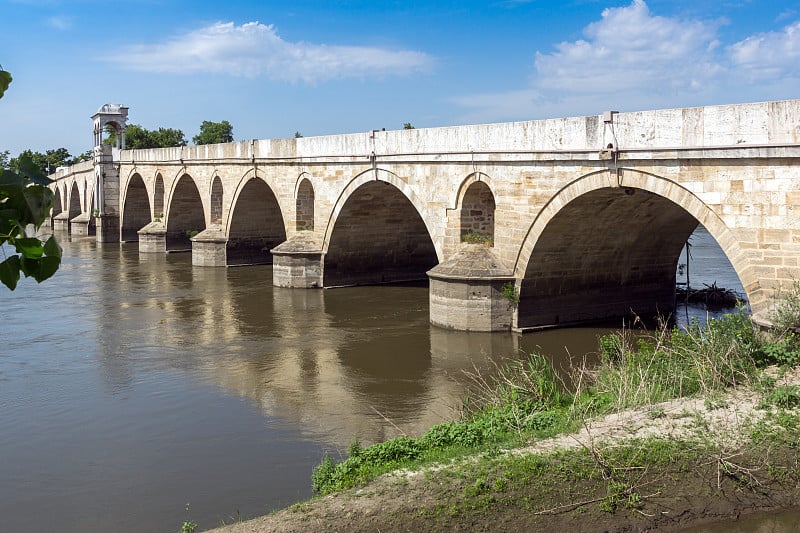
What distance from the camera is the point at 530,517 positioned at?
5141mm

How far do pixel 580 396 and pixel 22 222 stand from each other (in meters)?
6.16

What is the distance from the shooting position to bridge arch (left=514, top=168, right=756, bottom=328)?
11.2m

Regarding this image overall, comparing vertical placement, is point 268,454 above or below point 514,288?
below

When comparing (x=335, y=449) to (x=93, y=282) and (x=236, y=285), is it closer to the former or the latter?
(x=236, y=285)

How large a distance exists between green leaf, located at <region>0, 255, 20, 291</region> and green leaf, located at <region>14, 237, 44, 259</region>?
1.1 inches

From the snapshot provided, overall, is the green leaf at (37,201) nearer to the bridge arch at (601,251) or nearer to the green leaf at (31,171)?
the green leaf at (31,171)

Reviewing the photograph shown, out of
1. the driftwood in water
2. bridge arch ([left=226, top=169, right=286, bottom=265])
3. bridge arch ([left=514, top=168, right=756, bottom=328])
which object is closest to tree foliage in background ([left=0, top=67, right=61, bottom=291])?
bridge arch ([left=514, top=168, right=756, bottom=328])

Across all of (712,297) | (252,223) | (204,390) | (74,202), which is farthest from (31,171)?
(74,202)

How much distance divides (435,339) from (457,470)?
6.87 m

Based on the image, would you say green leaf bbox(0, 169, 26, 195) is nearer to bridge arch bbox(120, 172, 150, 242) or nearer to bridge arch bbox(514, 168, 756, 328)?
bridge arch bbox(514, 168, 756, 328)

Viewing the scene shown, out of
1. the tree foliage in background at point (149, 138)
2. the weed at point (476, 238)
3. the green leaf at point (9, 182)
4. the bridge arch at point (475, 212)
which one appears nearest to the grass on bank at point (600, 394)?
the green leaf at point (9, 182)

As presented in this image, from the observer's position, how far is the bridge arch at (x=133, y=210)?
105ft

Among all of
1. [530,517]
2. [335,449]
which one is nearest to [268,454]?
[335,449]

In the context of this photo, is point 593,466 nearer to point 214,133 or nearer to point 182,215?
point 182,215
